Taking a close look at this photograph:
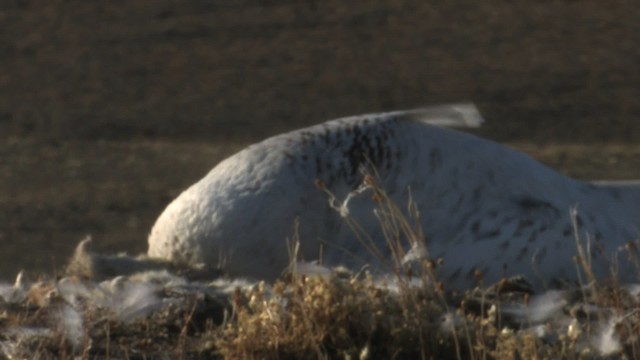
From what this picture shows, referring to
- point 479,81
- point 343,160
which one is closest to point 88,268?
point 343,160

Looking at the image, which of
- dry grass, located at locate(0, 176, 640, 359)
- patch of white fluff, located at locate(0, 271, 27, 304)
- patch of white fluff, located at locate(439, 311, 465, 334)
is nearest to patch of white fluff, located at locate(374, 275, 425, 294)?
dry grass, located at locate(0, 176, 640, 359)

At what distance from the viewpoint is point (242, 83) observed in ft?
55.2

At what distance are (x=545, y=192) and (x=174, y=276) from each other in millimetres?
1513

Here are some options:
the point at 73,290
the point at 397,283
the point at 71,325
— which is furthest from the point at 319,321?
the point at 73,290

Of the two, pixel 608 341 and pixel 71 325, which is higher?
pixel 71 325

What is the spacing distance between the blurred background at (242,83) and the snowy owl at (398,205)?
4.42 metres

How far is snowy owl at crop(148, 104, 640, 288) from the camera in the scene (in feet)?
17.4

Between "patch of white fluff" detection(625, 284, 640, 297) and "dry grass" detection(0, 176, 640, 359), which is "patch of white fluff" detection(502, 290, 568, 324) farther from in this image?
"patch of white fluff" detection(625, 284, 640, 297)

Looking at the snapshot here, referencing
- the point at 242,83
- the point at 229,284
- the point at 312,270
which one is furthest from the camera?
the point at 242,83

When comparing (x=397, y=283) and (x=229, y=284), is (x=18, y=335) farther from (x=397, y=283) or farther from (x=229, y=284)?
(x=397, y=283)

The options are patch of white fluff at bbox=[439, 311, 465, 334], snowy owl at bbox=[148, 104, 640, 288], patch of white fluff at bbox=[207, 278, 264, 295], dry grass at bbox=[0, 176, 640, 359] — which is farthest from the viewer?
snowy owl at bbox=[148, 104, 640, 288]

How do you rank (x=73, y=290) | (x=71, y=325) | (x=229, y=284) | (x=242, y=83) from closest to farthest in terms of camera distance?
(x=71, y=325), (x=73, y=290), (x=229, y=284), (x=242, y=83)

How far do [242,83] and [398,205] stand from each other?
11445 mm

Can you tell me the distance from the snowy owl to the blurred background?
14.5 feet
